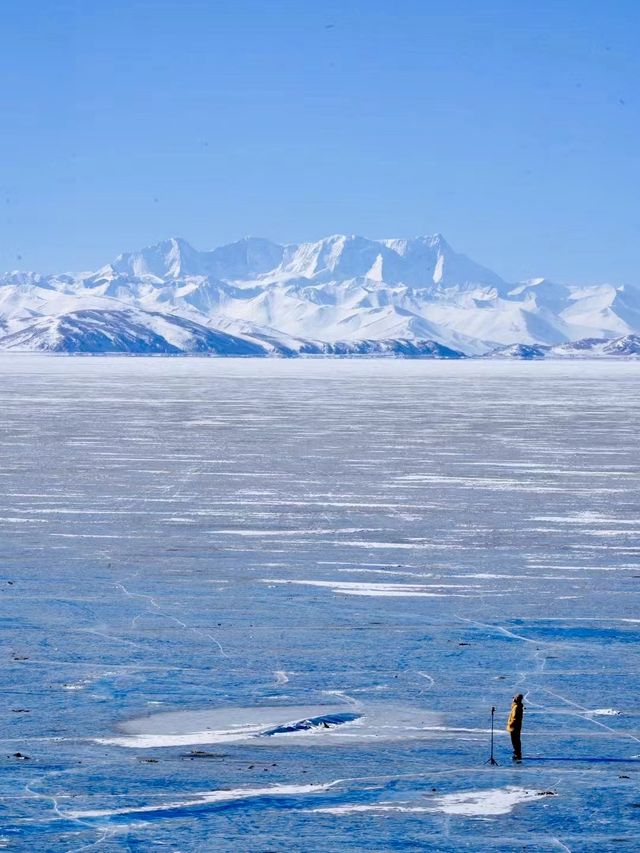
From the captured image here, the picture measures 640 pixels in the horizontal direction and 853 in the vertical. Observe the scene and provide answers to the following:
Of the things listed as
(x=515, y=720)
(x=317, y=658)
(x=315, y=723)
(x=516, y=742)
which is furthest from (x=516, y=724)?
(x=317, y=658)

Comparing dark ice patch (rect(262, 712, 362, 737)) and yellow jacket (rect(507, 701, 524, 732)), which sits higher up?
yellow jacket (rect(507, 701, 524, 732))

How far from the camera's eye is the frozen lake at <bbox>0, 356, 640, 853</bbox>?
895cm

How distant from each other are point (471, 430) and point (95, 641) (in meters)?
27.9

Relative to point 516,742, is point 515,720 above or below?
above

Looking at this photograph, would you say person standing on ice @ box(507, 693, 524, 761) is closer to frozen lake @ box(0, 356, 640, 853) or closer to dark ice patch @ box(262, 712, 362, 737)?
frozen lake @ box(0, 356, 640, 853)

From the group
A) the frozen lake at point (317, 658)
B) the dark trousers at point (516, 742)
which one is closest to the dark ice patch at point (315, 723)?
the frozen lake at point (317, 658)

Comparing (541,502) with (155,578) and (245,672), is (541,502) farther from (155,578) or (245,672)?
(245,672)

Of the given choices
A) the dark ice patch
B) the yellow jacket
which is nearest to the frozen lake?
the dark ice patch

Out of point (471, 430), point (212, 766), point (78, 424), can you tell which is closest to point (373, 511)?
point (212, 766)

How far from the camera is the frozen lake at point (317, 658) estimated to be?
29.3 feet

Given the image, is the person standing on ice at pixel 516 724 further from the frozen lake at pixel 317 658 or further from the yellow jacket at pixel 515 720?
Answer: the frozen lake at pixel 317 658

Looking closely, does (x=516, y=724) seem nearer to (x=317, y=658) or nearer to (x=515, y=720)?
(x=515, y=720)

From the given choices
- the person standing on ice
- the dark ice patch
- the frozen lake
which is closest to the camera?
the frozen lake

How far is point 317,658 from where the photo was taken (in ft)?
41.7
